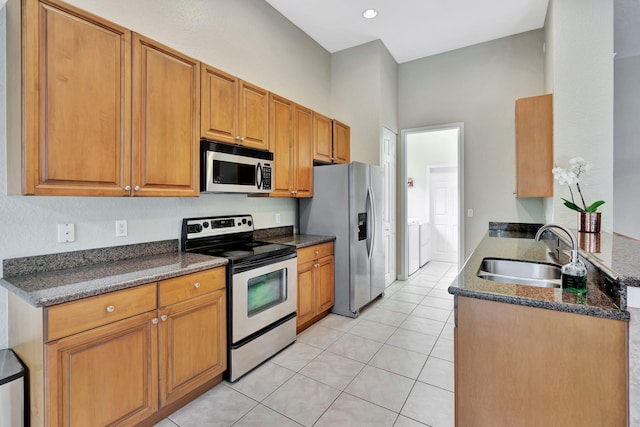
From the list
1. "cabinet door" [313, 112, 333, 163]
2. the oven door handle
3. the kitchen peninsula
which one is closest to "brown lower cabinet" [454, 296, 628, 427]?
the kitchen peninsula

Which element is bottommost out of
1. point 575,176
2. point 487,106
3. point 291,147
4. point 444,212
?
point 444,212

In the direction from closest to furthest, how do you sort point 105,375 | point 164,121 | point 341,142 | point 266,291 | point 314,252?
point 105,375 → point 164,121 → point 266,291 → point 314,252 → point 341,142

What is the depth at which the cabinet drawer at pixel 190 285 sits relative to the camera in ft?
5.81

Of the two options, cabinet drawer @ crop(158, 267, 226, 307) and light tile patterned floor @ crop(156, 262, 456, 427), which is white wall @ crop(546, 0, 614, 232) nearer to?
light tile patterned floor @ crop(156, 262, 456, 427)

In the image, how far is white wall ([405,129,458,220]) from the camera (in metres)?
6.43

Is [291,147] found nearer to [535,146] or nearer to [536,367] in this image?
[535,146]

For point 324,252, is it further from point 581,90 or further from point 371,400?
point 581,90

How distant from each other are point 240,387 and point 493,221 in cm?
367

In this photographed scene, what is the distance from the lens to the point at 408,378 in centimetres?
226

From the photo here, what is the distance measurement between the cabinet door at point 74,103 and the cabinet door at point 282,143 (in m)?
1.32

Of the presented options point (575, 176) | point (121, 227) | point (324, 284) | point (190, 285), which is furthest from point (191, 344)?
point (575, 176)

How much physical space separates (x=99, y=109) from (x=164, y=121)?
0.37 meters

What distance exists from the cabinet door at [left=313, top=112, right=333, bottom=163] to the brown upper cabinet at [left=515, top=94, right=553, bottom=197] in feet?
6.58

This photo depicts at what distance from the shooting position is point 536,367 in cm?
120
